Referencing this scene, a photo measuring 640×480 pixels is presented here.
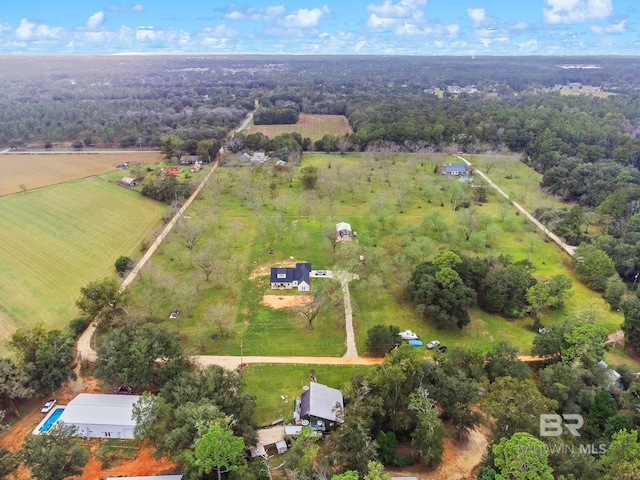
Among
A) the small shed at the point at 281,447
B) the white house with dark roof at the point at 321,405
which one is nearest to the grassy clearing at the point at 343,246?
the white house with dark roof at the point at 321,405

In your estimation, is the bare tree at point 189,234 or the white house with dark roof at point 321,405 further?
the bare tree at point 189,234

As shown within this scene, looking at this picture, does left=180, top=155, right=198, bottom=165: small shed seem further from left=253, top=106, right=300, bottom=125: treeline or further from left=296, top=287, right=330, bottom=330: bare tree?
left=296, top=287, right=330, bottom=330: bare tree

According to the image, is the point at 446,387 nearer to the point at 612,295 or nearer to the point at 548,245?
the point at 612,295

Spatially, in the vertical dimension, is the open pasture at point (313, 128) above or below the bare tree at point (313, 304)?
above

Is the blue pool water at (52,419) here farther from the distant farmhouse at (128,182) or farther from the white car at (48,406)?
the distant farmhouse at (128,182)

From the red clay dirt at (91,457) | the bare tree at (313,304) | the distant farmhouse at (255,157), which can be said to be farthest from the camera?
the distant farmhouse at (255,157)

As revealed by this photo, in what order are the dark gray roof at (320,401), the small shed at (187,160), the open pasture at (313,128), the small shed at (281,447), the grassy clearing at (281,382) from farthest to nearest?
the open pasture at (313,128), the small shed at (187,160), the grassy clearing at (281,382), the dark gray roof at (320,401), the small shed at (281,447)

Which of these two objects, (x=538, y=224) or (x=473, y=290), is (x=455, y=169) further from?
(x=473, y=290)
